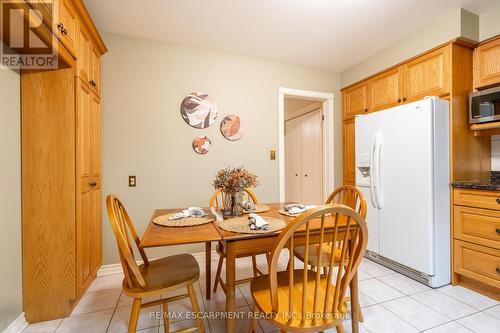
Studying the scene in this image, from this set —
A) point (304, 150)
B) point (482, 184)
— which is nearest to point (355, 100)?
point (304, 150)

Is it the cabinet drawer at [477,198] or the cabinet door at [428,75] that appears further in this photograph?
the cabinet door at [428,75]

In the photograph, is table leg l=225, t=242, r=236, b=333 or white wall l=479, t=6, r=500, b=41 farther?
white wall l=479, t=6, r=500, b=41

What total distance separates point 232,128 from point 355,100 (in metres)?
1.72

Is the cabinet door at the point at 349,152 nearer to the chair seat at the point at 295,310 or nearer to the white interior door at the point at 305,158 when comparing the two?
the white interior door at the point at 305,158

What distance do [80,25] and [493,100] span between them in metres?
3.42

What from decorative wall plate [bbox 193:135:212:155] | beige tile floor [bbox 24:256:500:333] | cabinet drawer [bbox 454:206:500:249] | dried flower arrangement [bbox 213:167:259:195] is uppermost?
decorative wall plate [bbox 193:135:212:155]

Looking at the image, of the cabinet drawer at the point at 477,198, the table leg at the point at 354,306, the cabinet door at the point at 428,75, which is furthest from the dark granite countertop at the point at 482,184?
the table leg at the point at 354,306

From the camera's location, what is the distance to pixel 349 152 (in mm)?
3209

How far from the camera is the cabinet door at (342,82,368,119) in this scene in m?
3.01

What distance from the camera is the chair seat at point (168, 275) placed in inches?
48.9

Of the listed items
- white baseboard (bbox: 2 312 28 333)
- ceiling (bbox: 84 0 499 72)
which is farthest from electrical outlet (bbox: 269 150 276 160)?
white baseboard (bbox: 2 312 28 333)

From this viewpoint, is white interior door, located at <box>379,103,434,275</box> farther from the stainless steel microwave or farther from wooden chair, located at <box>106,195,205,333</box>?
wooden chair, located at <box>106,195,205,333</box>

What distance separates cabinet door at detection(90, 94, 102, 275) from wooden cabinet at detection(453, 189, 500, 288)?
319 cm
